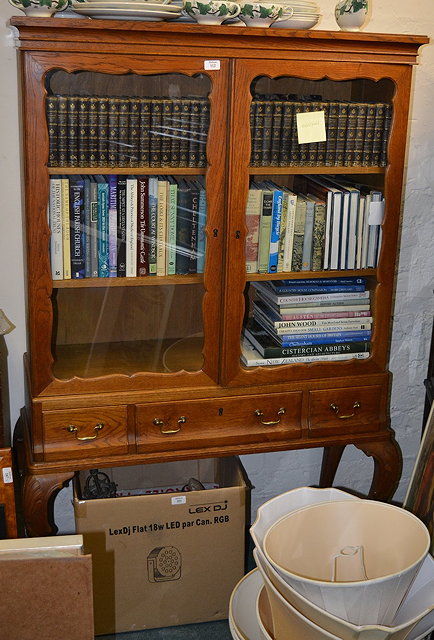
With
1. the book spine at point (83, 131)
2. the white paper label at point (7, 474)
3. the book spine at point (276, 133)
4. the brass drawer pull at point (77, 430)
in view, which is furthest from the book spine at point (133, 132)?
the white paper label at point (7, 474)

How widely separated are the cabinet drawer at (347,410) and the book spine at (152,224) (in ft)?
1.92

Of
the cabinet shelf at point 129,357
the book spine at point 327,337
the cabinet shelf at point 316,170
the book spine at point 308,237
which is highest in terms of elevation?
the cabinet shelf at point 316,170

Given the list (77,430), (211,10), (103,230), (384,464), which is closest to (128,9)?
(211,10)

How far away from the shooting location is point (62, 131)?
1962mm

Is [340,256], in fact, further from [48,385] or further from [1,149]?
[1,149]

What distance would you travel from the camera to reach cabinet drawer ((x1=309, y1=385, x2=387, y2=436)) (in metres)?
2.30

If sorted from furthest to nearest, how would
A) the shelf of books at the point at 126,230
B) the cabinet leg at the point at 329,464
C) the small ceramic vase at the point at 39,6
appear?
the cabinet leg at the point at 329,464 < the shelf of books at the point at 126,230 < the small ceramic vase at the point at 39,6

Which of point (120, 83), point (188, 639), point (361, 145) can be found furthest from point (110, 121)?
point (188, 639)

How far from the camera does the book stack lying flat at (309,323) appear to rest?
2.23 meters

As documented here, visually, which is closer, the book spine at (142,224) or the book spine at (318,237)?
the book spine at (142,224)

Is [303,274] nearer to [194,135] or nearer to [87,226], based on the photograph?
[194,135]

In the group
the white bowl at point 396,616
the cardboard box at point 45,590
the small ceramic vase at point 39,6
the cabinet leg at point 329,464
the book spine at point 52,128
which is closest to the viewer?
the white bowl at point 396,616

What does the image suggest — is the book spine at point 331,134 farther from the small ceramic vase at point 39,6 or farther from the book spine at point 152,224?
the small ceramic vase at point 39,6

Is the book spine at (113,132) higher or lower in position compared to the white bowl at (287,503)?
higher
